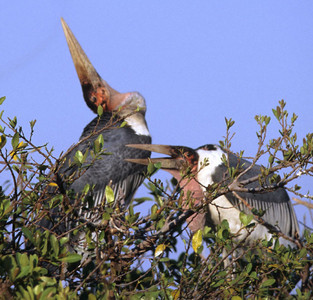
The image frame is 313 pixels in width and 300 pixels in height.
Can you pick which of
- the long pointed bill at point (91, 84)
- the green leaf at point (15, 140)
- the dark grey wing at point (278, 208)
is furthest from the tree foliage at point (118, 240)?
the long pointed bill at point (91, 84)

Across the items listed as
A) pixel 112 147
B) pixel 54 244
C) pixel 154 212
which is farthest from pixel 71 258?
pixel 112 147

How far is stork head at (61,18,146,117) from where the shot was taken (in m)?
6.84

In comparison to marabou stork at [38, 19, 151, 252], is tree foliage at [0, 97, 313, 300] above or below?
below

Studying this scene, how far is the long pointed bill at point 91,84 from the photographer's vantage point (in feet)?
22.8

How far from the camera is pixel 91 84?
7086 millimetres

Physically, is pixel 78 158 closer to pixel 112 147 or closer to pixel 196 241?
pixel 196 241

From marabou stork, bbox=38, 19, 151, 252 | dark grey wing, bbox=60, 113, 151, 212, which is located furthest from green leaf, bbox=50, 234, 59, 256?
dark grey wing, bbox=60, 113, 151, 212

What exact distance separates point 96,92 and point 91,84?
0.14 meters

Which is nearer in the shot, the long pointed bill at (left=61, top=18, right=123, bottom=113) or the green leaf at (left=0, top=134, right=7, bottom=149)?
the green leaf at (left=0, top=134, right=7, bottom=149)

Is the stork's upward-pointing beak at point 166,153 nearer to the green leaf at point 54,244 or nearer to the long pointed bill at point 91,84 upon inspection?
the long pointed bill at point 91,84

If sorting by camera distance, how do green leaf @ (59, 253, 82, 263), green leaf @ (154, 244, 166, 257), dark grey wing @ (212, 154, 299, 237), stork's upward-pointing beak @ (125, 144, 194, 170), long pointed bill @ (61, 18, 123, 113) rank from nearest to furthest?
green leaf @ (59, 253, 82, 263), green leaf @ (154, 244, 166, 257), stork's upward-pointing beak @ (125, 144, 194, 170), dark grey wing @ (212, 154, 299, 237), long pointed bill @ (61, 18, 123, 113)

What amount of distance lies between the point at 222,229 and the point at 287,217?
13.5 feet

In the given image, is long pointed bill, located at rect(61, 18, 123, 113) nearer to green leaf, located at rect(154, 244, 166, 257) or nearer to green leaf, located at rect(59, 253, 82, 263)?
green leaf, located at rect(154, 244, 166, 257)

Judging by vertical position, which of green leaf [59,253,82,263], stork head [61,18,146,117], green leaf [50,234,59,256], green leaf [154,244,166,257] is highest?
stork head [61,18,146,117]
